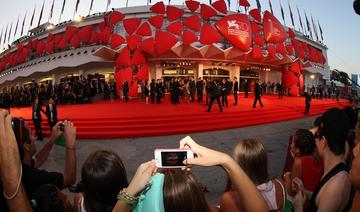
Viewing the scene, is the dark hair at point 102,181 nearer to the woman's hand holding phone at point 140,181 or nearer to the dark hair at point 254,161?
the woman's hand holding phone at point 140,181

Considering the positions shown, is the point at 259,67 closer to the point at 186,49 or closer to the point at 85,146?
the point at 186,49

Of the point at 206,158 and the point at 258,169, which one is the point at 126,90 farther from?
the point at 206,158

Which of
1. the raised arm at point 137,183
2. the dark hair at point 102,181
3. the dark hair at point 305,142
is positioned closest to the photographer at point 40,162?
the dark hair at point 102,181

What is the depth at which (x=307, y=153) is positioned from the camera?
10.1 ft

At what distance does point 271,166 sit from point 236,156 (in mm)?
5915

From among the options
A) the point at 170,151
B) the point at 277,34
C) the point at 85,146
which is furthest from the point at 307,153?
the point at 277,34

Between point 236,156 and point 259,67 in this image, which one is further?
point 259,67

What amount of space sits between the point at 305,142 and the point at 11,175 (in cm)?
272

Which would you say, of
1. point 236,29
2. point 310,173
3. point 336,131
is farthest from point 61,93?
point 336,131

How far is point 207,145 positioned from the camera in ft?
34.2

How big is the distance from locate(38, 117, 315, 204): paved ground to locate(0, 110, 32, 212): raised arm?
442 centimetres

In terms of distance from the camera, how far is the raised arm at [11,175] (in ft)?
4.97

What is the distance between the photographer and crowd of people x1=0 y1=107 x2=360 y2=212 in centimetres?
132

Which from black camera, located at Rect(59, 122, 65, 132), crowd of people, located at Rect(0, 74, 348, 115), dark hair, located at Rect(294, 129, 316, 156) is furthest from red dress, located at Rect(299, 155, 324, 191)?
crowd of people, located at Rect(0, 74, 348, 115)
